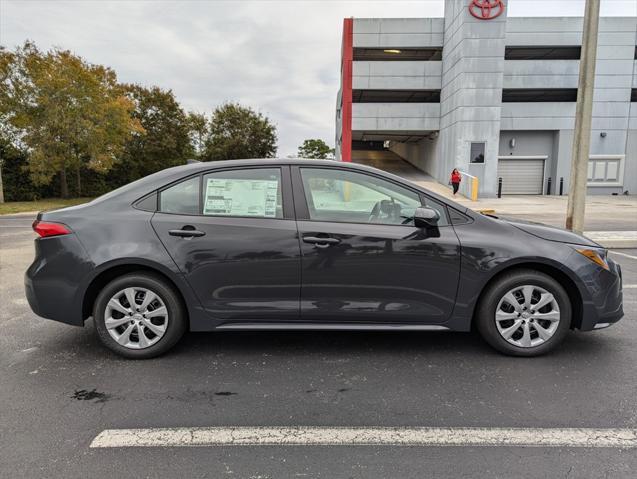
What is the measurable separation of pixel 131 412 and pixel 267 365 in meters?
1.04

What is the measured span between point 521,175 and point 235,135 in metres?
26.9

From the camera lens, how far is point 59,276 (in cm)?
356

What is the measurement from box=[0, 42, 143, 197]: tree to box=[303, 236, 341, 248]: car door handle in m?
24.9

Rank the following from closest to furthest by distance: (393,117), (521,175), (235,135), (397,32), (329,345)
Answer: (329,345) < (521,175) < (397,32) < (393,117) < (235,135)

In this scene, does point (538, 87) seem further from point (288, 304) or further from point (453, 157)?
point (288, 304)

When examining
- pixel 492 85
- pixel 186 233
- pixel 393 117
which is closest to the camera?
pixel 186 233

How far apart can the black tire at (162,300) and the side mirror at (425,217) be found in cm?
198

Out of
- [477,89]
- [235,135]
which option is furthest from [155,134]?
[477,89]

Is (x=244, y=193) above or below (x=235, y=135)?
below

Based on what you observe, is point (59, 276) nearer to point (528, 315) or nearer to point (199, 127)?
point (528, 315)

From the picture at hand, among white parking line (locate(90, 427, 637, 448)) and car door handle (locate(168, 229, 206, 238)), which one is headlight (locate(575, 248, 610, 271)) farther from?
car door handle (locate(168, 229, 206, 238))

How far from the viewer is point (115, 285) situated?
353 centimetres

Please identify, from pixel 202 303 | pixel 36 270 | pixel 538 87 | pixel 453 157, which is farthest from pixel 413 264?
pixel 538 87

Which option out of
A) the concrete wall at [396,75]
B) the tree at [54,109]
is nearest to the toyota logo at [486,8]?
the concrete wall at [396,75]
